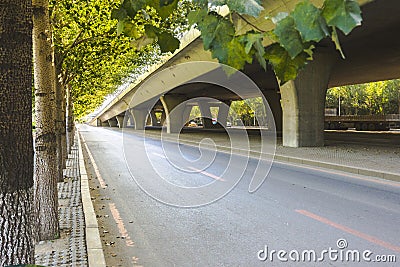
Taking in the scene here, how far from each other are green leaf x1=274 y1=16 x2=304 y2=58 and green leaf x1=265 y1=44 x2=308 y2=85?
5.7 inches

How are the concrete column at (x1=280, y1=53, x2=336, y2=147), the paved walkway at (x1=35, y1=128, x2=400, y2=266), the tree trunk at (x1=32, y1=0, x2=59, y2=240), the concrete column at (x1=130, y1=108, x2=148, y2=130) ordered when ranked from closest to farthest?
the paved walkway at (x1=35, y1=128, x2=400, y2=266) < the tree trunk at (x1=32, y1=0, x2=59, y2=240) < the concrete column at (x1=280, y1=53, x2=336, y2=147) < the concrete column at (x1=130, y1=108, x2=148, y2=130)

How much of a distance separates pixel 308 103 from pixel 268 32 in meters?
19.0

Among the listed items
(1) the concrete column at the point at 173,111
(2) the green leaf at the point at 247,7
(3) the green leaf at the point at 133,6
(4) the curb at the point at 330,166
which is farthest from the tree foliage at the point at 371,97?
(2) the green leaf at the point at 247,7

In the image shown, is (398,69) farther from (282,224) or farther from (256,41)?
(256,41)

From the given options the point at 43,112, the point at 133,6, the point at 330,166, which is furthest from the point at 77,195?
the point at 133,6

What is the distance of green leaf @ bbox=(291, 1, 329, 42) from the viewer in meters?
1.21

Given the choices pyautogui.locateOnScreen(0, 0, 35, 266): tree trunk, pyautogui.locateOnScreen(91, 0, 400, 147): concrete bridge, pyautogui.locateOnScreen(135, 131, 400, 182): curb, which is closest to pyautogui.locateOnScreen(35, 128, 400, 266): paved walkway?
pyautogui.locateOnScreen(135, 131, 400, 182): curb

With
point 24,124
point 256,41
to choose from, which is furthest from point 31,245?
point 256,41

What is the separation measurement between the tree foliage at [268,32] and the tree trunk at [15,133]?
1123mm

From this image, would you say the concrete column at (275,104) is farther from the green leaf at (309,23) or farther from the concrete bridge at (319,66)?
the green leaf at (309,23)

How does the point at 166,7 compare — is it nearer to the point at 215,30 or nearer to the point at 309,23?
the point at 215,30

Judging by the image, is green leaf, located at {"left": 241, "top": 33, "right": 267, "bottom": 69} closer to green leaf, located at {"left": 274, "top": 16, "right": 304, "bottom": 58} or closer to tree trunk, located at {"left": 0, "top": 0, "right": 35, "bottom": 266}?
green leaf, located at {"left": 274, "top": 16, "right": 304, "bottom": 58}

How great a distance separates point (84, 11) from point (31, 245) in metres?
9.62

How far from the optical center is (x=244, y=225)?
6625 millimetres
